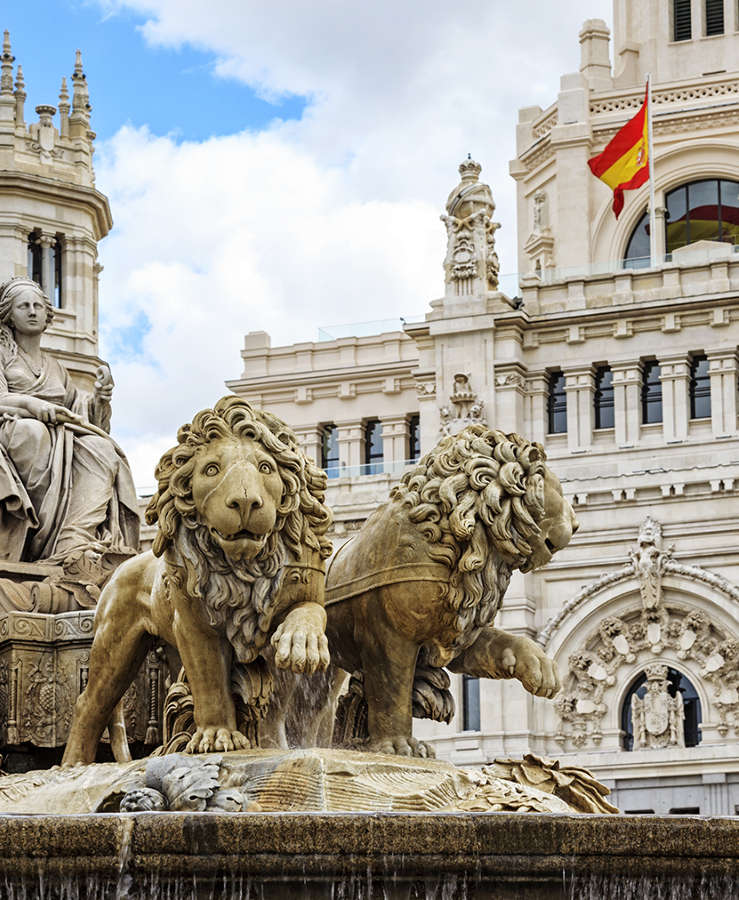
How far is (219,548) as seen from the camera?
10930 mm

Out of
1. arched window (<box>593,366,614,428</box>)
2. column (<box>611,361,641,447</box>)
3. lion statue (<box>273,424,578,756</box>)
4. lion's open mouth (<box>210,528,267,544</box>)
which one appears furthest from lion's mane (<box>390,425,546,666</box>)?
arched window (<box>593,366,614,428</box>)

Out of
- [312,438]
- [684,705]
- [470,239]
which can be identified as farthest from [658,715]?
[312,438]

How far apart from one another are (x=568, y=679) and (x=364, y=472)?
10.2 m

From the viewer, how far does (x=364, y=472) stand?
64375 millimetres

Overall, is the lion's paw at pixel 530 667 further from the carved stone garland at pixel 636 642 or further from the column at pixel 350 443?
the column at pixel 350 443

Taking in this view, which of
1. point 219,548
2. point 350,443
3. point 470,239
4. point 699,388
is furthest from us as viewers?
point 350,443

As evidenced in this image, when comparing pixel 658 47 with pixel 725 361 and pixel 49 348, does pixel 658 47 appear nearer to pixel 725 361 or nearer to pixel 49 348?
pixel 725 361

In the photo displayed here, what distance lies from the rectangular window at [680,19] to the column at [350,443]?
16.6 m

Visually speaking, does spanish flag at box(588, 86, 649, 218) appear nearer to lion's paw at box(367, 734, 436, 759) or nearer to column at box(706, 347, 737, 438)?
column at box(706, 347, 737, 438)

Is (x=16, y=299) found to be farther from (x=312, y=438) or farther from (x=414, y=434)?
(x=414, y=434)

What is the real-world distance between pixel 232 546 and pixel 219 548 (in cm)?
15


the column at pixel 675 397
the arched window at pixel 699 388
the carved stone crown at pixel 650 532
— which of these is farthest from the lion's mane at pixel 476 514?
the arched window at pixel 699 388

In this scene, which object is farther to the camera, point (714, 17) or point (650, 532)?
point (714, 17)

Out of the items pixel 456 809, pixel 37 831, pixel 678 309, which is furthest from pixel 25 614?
pixel 678 309
